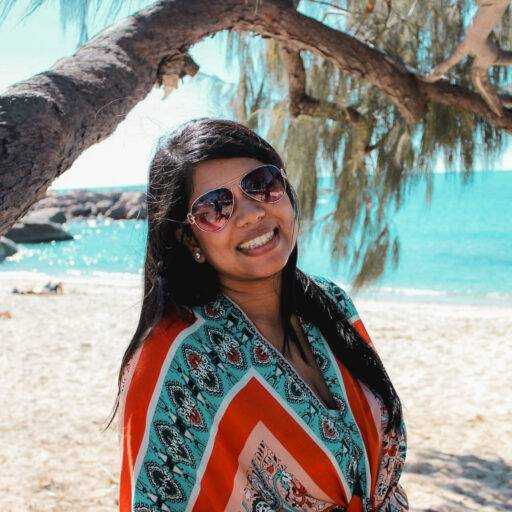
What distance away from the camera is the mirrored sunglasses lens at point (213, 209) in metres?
1.20

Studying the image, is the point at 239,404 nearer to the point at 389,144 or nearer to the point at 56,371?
the point at 389,144

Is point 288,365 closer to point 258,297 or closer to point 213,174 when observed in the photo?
point 258,297

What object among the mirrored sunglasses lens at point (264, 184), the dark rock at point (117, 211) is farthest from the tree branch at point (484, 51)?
the dark rock at point (117, 211)

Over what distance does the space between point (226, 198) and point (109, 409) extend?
380 centimetres

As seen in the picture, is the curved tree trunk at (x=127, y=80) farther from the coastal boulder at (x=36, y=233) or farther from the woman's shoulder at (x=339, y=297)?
the coastal boulder at (x=36, y=233)

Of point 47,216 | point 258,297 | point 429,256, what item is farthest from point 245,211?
point 47,216

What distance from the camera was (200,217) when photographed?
1212 millimetres

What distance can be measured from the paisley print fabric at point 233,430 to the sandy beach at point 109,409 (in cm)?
44

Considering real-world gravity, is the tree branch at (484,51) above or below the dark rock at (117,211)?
above

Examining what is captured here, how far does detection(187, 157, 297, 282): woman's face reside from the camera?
3.99ft

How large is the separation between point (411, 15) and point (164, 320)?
2.67 meters

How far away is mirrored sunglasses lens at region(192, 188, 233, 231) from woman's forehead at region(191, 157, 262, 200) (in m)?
0.01

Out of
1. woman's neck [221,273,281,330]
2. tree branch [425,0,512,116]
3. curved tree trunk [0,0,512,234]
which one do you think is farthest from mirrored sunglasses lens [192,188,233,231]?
tree branch [425,0,512,116]

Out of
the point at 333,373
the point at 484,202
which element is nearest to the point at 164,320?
the point at 333,373
